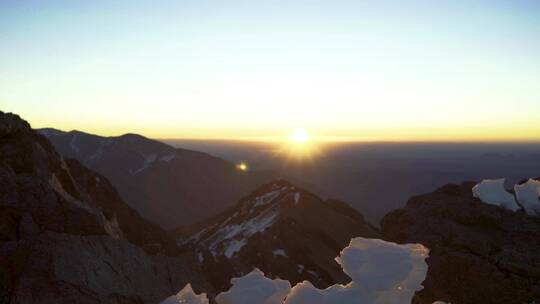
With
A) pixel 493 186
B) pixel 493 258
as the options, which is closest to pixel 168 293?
pixel 493 258

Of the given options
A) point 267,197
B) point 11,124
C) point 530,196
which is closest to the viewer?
point 530,196

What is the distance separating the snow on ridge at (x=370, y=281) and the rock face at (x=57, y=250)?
700 centimetres

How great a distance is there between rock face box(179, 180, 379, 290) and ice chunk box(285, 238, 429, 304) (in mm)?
43534

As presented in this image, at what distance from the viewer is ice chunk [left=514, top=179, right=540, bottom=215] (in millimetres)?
25812

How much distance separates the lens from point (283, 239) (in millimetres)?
72375

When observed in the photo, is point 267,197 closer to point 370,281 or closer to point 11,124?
point 11,124

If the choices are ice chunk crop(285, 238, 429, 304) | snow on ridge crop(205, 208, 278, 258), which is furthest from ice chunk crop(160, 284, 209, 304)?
snow on ridge crop(205, 208, 278, 258)

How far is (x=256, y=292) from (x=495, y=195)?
59.0ft

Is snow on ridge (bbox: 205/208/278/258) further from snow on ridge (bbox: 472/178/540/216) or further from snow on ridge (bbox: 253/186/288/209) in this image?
snow on ridge (bbox: 472/178/540/216)

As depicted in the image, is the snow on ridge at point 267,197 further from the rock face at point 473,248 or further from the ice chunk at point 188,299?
the ice chunk at point 188,299

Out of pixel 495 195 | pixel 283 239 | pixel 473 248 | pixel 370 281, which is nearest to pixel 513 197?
pixel 495 195

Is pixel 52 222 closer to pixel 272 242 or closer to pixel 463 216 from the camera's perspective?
pixel 463 216

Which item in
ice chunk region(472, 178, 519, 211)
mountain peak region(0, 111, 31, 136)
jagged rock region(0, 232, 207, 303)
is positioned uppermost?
mountain peak region(0, 111, 31, 136)

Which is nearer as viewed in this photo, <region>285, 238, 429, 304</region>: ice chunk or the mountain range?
<region>285, 238, 429, 304</region>: ice chunk
